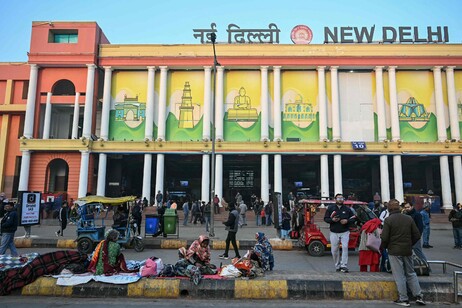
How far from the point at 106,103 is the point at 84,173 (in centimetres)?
678

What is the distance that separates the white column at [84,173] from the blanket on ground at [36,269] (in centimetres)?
2490

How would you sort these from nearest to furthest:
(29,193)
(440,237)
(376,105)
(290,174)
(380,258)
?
(380,258)
(29,193)
(440,237)
(376,105)
(290,174)

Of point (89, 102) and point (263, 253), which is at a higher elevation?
point (89, 102)

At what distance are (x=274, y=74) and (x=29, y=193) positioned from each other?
23712mm

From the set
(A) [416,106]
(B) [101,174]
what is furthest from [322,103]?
(B) [101,174]

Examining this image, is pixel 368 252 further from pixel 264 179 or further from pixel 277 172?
pixel 277 172

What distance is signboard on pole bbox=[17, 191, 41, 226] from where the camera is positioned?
1480cm

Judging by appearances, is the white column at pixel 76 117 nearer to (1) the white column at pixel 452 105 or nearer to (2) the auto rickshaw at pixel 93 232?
(2) the auto rickshaw at pixel 93 232

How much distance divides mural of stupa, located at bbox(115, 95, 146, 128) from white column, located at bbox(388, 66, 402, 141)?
2307 cm

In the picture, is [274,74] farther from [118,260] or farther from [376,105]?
[118,260]

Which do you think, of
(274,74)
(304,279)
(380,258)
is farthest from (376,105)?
(304,279)

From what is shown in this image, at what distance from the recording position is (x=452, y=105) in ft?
105

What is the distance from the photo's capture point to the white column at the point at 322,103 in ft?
105

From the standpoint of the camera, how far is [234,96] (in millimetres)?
33438
